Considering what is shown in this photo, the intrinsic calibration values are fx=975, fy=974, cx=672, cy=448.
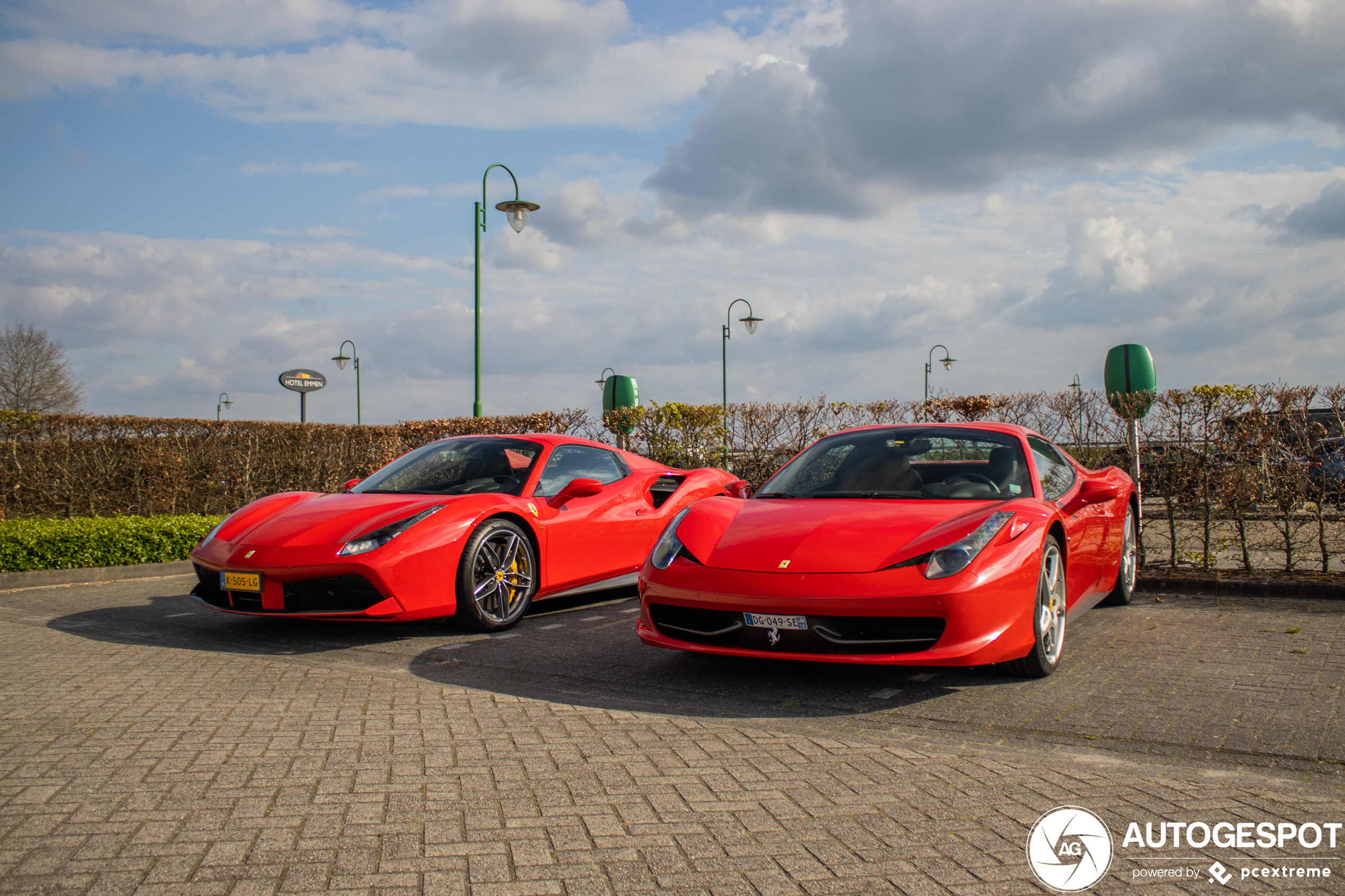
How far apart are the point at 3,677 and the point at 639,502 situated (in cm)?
438

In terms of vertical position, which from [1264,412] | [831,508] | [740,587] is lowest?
[740,587]

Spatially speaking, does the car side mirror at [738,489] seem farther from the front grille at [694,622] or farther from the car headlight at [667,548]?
the front grille at [694,622]

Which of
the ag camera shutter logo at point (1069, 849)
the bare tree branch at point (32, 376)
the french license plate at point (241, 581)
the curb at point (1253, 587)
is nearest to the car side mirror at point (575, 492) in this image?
the french license plate at point (241, 581)

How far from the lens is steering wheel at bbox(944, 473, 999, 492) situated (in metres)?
5.66

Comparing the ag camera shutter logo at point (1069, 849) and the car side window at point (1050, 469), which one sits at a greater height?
the car side window at point (1050, 469)

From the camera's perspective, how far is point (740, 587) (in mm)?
4660

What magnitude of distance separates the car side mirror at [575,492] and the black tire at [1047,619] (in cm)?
316

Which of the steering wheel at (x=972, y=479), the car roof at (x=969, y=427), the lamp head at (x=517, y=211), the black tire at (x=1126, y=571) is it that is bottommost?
the black tire at (x=1126, y=571)

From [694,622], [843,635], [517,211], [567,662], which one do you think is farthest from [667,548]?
[517,211]

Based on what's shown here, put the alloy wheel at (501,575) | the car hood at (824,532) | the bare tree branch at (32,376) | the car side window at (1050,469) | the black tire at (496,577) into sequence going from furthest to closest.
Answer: the bare tree branch at (32,376) → the alloy wheel at (501,575) → the black tire at (496,577) → the car side window at (1050,469) → the car hood at (824,532)

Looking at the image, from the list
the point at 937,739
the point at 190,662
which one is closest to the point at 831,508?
the point at 937,739

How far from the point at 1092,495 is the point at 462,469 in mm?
4367

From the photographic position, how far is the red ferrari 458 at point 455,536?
5.98 meters

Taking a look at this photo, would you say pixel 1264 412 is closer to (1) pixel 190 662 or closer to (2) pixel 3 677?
(1) pixel 190 662
